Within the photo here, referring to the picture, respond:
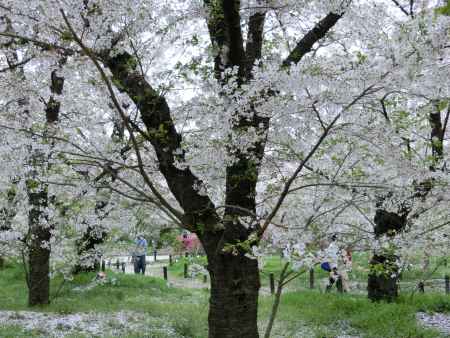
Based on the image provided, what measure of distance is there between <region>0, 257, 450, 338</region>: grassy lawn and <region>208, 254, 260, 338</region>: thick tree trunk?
12.1 ft

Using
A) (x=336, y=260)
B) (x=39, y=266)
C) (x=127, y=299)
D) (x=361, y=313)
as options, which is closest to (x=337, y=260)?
(x=336, y=260)

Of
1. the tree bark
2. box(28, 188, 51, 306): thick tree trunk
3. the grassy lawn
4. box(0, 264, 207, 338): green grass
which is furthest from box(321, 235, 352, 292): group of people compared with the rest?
box(28, 188, 51, 306): thick tree trunk

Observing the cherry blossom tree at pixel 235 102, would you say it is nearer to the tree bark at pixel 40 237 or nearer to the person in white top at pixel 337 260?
the person in white top at pixel 337 260

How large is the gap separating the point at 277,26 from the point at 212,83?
8.68ft

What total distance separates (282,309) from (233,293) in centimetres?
634

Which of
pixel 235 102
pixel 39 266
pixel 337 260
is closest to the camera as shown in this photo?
pixel 337 260

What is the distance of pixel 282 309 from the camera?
1100cm

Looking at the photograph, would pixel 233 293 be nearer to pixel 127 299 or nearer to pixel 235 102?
pixel 235 102

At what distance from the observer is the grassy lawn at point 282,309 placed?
880cm

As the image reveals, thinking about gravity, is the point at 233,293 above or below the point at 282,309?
above

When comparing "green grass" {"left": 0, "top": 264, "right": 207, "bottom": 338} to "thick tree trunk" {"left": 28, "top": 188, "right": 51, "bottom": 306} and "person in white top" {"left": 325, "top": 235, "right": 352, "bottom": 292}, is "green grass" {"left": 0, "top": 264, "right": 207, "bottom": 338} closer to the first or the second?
"thick tree trunk" {"left": 28, "top": 188, "right": 51, "bottom": 306}

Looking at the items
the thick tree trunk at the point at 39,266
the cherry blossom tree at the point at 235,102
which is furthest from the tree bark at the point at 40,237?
the cherry blossom tree at the point at 235,102

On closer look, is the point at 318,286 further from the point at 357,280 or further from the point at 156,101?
the point at 156,101

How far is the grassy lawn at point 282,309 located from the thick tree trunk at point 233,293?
370 centimetres
